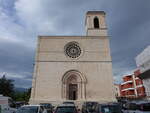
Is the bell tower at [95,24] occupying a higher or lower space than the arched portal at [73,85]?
higher

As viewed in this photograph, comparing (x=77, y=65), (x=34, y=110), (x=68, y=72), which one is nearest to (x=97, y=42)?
(x=77, y=65)

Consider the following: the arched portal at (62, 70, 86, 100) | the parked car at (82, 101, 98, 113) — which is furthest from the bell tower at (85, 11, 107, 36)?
the parked car at (82, 101, 98, 113)

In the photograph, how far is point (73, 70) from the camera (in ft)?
83.7

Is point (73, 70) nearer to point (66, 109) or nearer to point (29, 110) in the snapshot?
point (29, 110)

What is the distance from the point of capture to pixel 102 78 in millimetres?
25125

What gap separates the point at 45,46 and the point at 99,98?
13.3 m

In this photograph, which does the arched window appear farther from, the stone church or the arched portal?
the arched portal

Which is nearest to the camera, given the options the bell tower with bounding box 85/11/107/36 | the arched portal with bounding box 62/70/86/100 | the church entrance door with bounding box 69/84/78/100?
the arched portal with bounding box 62/70/86/100

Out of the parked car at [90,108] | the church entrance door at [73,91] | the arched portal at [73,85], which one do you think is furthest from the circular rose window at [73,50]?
the parked car at [90,108]

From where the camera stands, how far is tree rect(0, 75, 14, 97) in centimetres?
2995

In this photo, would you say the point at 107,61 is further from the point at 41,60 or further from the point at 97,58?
the point at 41,60

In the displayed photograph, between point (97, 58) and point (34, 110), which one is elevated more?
point (97, 58)

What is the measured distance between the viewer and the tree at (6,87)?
30.0 m

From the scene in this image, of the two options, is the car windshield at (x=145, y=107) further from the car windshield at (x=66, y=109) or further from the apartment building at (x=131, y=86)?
the apartment building at (x=131, y=86)
